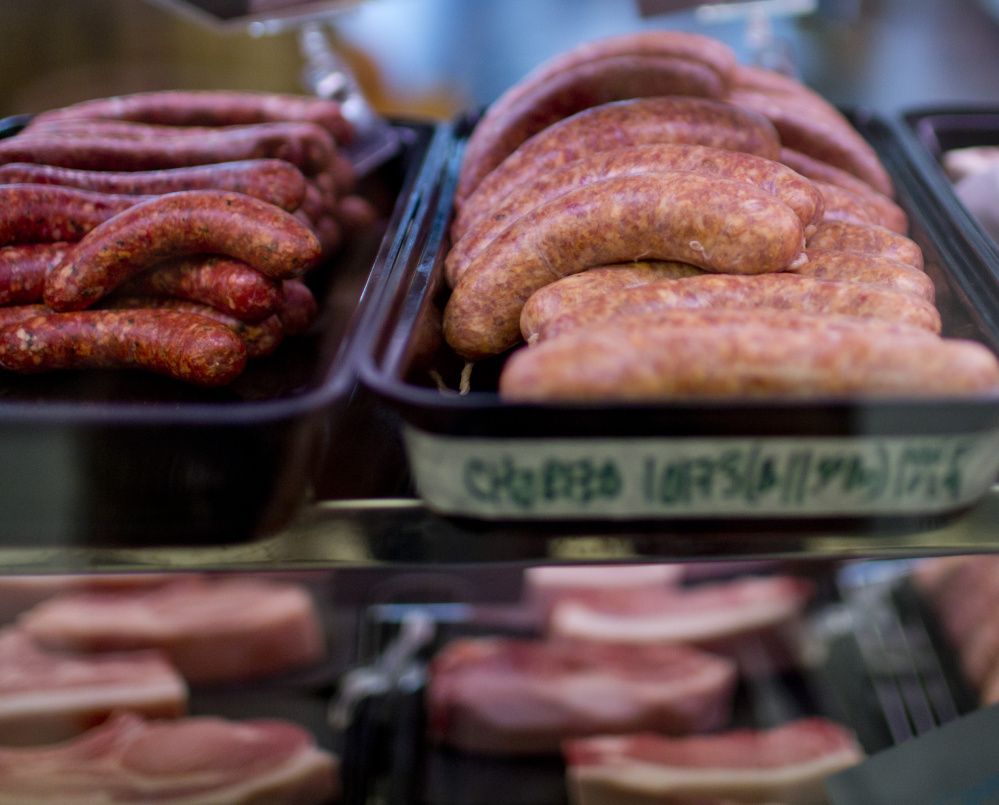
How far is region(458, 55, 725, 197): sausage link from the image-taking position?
5.04 feet

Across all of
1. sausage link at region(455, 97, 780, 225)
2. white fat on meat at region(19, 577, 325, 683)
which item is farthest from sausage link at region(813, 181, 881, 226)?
white fat on meat at region(19, 577, 325, 683)

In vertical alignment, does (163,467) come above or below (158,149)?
below

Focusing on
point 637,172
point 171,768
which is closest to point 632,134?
point 637,172

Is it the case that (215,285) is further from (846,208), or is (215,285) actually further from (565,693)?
(565,693)

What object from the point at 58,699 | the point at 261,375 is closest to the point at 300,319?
the point at 261,375

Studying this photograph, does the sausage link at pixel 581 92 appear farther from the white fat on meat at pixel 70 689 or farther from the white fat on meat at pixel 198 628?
the white fat on meat at pixel 70 689

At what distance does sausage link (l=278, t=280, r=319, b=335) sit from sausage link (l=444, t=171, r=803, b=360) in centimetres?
28

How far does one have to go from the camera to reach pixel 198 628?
2078 mm

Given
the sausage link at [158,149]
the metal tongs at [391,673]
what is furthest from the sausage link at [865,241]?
the metal tongs at [391,673]

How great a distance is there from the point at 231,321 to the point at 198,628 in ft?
3.67

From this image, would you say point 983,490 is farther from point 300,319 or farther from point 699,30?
point 699,30

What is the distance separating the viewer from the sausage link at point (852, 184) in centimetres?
146

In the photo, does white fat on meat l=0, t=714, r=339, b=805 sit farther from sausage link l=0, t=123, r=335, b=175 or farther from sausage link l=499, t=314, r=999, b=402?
sausage link l=499, t=314, r=999, b=402

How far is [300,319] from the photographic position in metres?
1.39
